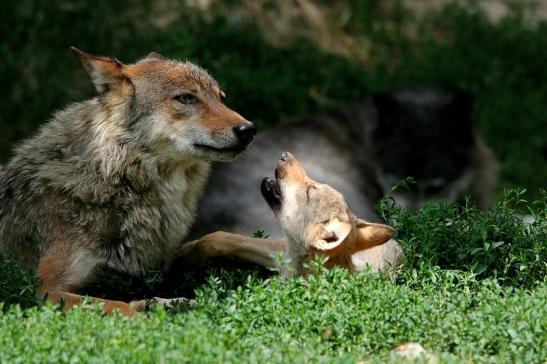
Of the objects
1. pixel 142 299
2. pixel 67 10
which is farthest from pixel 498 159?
pixel 142 299

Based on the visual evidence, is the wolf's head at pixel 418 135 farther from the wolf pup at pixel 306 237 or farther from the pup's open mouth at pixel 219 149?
the pup's open mouth at pixel 219 149

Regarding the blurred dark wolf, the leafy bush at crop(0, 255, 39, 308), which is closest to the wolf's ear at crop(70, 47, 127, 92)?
the leafy bush at crop(0, 255, 39, 308)

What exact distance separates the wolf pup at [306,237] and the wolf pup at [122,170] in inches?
17.6

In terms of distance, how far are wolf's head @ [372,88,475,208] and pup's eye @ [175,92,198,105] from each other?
4249 mm

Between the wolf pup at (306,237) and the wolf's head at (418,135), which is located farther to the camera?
the wolf's head at (418,135)

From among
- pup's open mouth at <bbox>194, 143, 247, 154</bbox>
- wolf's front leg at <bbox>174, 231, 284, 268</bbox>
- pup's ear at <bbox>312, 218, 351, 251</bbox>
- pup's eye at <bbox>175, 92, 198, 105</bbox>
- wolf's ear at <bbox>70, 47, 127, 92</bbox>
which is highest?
wolf's ear at <bbox>70, 47, 127, 92</bbox>

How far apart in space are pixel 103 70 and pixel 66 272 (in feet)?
4.16

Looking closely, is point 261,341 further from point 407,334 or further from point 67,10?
point 67,10

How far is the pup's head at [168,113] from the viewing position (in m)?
6.70

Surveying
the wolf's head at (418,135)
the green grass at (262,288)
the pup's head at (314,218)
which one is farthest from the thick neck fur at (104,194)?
the wolf's head at (418,135)

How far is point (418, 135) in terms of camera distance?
10961 mm

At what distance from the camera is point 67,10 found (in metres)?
11.9

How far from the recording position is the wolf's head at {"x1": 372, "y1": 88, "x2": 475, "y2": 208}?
10.9 meters

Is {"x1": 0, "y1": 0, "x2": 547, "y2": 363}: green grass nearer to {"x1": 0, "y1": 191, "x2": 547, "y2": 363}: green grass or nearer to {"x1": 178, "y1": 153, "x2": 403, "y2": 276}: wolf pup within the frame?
{"x1": 0, "y1": 191, "x2": 547, "y2": 363}: green grass
